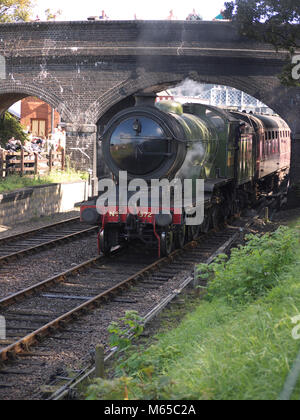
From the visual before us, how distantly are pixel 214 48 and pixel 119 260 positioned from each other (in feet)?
40.5

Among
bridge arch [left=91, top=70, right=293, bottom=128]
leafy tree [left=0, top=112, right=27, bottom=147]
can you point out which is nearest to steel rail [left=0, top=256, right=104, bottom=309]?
bridge arch [left=91, top=70, right=293, bottom=128]

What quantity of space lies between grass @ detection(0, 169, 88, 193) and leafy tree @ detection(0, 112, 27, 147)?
4.48 meters

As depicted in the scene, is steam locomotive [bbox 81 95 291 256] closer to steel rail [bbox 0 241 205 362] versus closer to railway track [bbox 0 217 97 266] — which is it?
steel rail [bbox 0 241 205 362]

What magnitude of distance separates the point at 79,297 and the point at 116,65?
15589 millimetres

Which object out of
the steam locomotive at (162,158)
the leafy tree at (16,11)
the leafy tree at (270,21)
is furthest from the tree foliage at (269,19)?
the leafy tree at (16,11)

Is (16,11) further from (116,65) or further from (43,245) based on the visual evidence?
(43,245)

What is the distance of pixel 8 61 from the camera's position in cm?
2430

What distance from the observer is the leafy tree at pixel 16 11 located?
3709cm

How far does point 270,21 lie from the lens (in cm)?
1619

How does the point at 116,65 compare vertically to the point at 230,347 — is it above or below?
above

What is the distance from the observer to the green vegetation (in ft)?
13.7

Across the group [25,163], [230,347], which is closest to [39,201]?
[25,163]

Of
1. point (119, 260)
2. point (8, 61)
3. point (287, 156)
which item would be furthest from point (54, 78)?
point (119, 260)

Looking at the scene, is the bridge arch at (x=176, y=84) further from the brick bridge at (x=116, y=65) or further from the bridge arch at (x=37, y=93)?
the bridge arch at (x=37, y=93)
